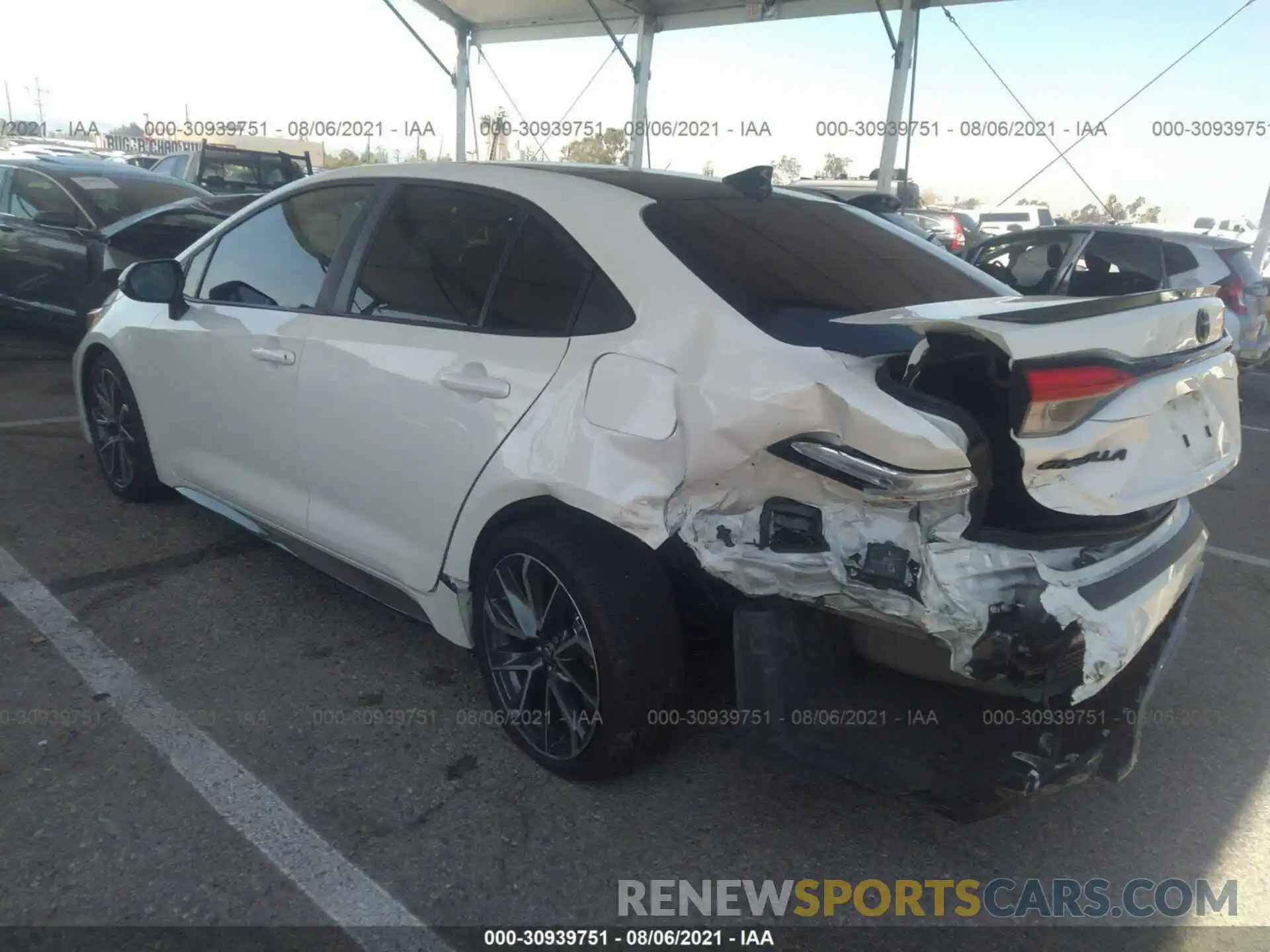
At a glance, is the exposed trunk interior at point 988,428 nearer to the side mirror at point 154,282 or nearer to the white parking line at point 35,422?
the side mirror at point 154,282

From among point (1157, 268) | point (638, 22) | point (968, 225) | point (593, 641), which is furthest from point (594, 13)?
point (593, 641)

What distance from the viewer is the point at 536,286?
2.77m

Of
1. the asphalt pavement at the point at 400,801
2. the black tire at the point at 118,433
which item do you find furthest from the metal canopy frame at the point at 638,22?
the asphalt pavement at the point at 400,801

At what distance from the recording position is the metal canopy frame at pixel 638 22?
40.8ft

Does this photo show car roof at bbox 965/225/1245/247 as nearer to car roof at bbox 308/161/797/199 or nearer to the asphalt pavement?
the asphalt pavement

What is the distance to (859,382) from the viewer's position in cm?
222

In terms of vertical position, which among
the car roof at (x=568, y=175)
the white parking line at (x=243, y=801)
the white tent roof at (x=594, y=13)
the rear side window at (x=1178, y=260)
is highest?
the white tent roof at (x=594, y=13)

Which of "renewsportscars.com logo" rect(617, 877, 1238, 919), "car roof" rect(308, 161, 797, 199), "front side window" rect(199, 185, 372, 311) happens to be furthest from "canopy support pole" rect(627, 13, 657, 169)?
"renewsportscars.com logo" rect(617, 877, 1238, 919)

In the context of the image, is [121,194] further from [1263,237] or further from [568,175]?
[1263,237]

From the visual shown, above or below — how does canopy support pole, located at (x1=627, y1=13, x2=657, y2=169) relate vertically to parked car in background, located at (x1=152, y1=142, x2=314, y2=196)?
above

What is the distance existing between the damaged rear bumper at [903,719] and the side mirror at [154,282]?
278 centimetres

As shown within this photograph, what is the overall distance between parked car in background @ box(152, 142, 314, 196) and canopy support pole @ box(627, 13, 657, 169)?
4874mm

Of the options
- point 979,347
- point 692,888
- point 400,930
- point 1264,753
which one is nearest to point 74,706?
point 400,930

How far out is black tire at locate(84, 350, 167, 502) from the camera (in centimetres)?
441
